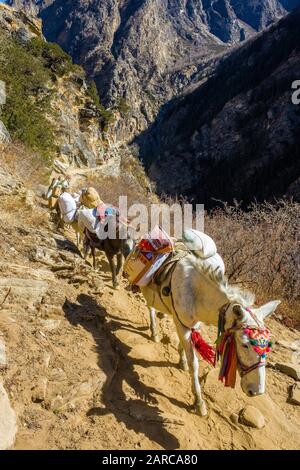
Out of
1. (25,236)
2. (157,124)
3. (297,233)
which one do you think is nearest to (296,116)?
(157,124)

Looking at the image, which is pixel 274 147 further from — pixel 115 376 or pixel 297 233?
pixel 115 376

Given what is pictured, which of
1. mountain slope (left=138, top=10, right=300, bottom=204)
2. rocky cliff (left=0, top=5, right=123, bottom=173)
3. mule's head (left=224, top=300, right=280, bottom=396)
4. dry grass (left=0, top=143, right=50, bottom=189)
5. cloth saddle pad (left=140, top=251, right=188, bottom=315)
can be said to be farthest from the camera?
mountain slope (left=138, top=10, right=300, bottom=204)

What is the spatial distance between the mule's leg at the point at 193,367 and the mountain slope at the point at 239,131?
4878cm

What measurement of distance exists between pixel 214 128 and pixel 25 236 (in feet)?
265

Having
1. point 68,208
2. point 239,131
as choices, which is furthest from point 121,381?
point 239,131

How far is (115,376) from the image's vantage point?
4.00 meters

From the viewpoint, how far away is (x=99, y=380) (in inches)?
147

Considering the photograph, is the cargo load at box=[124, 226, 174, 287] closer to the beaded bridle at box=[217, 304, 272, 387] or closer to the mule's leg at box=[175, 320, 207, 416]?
the mule's leg at box=[175, 320, 207, 416]

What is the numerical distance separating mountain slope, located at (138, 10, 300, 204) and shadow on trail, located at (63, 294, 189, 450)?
48.3 metres

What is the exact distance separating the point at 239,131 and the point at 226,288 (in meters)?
78.1

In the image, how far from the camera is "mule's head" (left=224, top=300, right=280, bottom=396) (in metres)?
3.07

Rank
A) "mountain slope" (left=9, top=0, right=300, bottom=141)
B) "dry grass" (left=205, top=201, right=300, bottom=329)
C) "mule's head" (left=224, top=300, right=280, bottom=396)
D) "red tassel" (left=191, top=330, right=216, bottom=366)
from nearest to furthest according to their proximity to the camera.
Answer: "mule's head" (left=224, top=300, right=280, bottom=396)
"red tassel" (left=191, top=330, right=216, bottom=366)
"dry grass" (left=205, top=201, right=300, bottom=329)
"mountain slope" (left=9, top=0, right=300, bottom=141)

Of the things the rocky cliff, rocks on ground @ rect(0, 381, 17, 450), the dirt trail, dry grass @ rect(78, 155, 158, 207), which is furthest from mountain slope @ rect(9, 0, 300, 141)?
rocks on ground @ rect(0, 381, 17, 450)

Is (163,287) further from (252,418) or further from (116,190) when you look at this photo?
(116,190)
